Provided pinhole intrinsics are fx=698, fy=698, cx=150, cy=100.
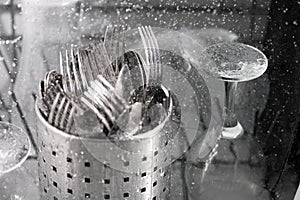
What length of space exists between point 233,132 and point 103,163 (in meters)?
0.28

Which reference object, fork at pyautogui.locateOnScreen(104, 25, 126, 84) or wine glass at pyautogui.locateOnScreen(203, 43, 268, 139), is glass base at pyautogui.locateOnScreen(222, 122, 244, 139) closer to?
wine glass at pyautogui.locateOnScreen(203, 43, 268, 139)

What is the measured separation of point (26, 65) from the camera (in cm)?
88

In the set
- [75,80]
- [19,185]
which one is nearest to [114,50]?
[75,80]

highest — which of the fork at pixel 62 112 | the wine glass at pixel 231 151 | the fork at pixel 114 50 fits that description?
the fork at pixel 114 50

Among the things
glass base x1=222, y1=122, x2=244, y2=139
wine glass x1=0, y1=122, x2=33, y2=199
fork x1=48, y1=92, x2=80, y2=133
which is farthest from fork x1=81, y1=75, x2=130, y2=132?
glass base x1=222, y1=122, x2=244, y2=139

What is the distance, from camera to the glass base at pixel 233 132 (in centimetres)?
87

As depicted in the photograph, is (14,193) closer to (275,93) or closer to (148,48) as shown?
(148,48)

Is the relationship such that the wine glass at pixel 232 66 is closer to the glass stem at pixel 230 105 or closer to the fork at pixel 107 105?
the glass stem at pixel 230 105

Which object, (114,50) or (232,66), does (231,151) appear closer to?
(232,66)

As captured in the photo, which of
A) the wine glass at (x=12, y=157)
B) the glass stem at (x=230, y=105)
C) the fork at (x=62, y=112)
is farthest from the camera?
the glass stem at (x=230, y=105)

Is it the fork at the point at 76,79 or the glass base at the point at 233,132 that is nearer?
the fork at the point at 76,79

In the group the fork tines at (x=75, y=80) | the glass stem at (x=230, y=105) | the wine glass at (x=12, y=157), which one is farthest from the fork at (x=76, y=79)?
the glass stem at (x=230, y=105)

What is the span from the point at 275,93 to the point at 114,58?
279mm

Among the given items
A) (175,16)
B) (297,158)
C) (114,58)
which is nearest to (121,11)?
(175,16)
